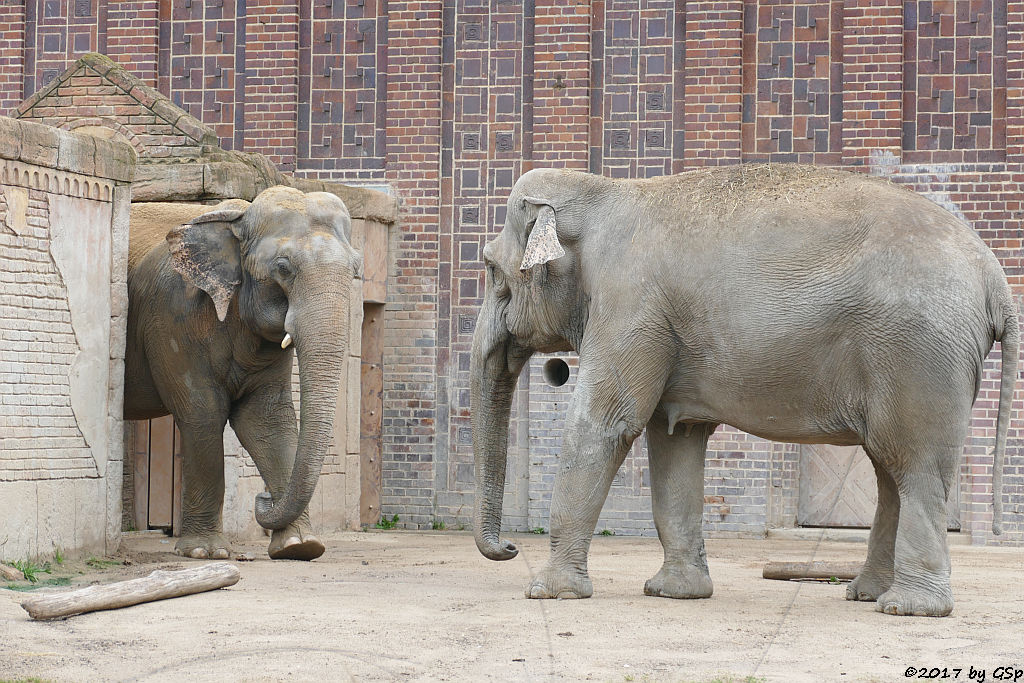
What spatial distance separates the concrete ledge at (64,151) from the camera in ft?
29.5

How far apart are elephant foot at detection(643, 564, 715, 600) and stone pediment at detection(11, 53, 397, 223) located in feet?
17.5

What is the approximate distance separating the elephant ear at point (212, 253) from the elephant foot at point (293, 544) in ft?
5.03

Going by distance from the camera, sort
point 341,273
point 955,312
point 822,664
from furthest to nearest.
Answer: point 341,273
point 955,312
point 822,664

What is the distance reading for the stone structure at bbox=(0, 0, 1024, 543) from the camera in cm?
1370

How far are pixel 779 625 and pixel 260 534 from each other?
6338 millimetres

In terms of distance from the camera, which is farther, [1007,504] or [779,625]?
[1007,504]

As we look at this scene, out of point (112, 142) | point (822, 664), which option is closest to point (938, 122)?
point (112, 142)

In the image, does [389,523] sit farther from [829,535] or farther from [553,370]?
[553,370]

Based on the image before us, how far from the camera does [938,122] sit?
13789mm

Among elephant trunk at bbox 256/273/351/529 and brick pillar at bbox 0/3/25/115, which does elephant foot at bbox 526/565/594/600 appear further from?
brick pillar at bbox 0/3/25/115

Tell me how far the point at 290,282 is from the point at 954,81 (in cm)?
735

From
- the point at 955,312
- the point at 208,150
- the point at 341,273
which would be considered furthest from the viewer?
the point at 208,150

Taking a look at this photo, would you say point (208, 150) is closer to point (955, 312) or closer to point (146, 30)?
point (146, 30)

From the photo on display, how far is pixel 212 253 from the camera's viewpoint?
984 centimetres
